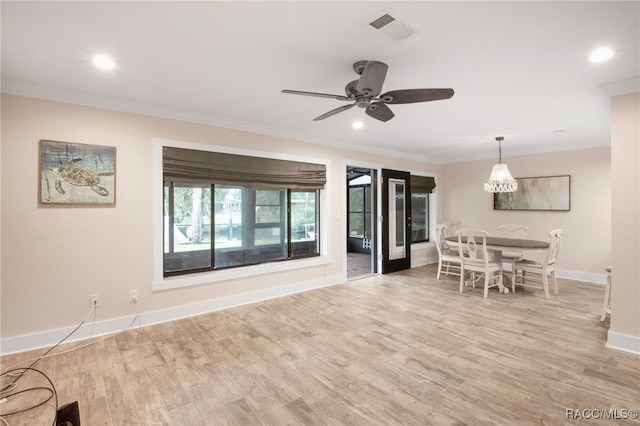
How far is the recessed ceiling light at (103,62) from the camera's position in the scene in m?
2.32

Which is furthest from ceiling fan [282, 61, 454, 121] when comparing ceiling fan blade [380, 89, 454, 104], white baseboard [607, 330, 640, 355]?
white baseboard [607, 330, 640, 355]

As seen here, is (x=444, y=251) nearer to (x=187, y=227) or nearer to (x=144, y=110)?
(x=187, y=227)

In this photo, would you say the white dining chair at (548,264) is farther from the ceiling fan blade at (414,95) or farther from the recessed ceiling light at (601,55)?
the ceiling fan blade at (414,95)

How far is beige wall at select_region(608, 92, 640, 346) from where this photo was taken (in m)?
2.68

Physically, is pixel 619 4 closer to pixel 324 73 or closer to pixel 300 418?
pixel 324 73

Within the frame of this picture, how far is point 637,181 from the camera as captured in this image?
2.67 meters

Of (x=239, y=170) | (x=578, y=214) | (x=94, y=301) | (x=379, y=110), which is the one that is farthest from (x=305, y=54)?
(x=578, y=214)

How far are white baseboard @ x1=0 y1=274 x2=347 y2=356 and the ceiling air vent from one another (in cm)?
346

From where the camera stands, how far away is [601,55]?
89.7 inches

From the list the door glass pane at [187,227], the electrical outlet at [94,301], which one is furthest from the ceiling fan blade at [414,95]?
the electrical outlet at [94,301]

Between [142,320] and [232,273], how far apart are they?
1.11 metres

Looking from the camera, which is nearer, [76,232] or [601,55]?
[601,55]

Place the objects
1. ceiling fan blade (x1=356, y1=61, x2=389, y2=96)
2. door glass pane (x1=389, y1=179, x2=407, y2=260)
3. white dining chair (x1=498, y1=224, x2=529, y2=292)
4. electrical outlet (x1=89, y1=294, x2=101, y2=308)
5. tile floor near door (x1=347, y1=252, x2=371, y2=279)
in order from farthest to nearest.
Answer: door glass pane (x1=389, y1=179, x2=407, y2=260) → tile floor near door (x1=347, y1=252, x2=371, y2=279) → white dining chair (x1=498, y1=224, x2=529, y2=292) → electrical outlet (x1=89, y1=294, x2=101, y2=308) → ceiling fan blade (x1=356, y1=61, x2=389, y2=96)

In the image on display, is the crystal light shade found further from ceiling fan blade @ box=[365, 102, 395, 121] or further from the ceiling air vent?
the ceiling air vent
